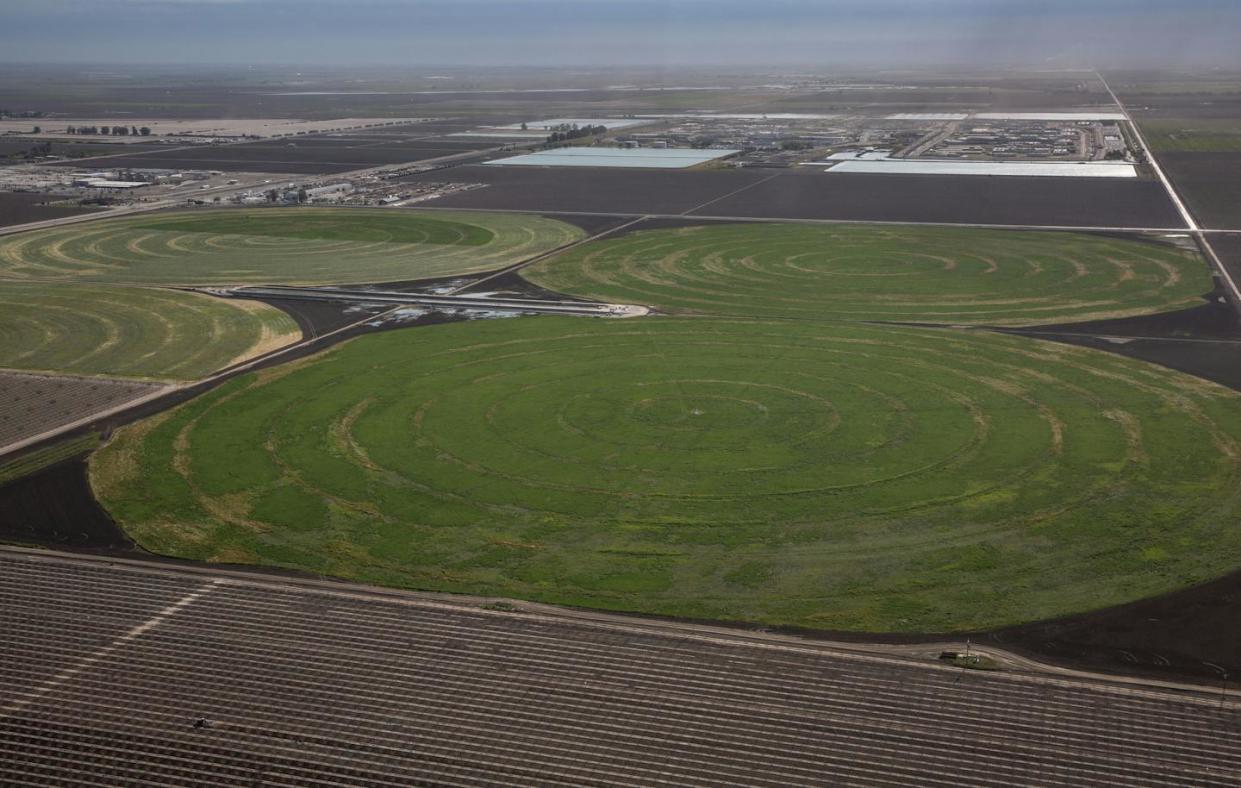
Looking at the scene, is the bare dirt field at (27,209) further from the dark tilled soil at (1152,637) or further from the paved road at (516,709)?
the dark tilled soil at (1152,637)

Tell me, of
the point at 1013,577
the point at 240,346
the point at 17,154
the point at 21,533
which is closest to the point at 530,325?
the point at 240,346

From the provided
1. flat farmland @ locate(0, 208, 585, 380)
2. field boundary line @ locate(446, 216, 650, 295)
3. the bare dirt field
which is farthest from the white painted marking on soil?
the bare dirt field

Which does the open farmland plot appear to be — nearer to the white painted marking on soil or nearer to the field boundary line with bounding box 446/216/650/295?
the field boundary line with bounding box 446/216/650/295

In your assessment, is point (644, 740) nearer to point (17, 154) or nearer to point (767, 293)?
point (767, 293)

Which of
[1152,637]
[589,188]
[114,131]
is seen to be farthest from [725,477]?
[114,131]

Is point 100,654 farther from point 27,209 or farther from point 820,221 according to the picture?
point 27,209

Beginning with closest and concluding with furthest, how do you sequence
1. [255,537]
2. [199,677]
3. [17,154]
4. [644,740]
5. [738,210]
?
[644,740], [199,677], [255,537], [738,210], [17,154]
